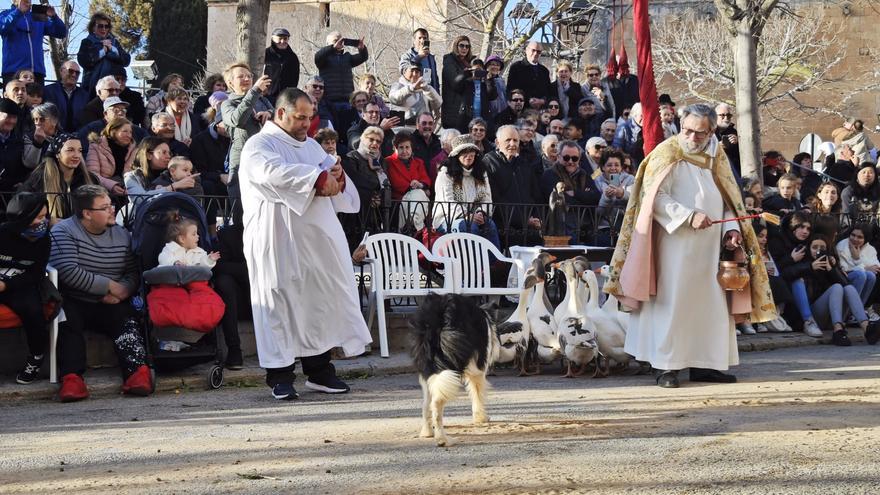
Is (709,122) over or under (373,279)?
over

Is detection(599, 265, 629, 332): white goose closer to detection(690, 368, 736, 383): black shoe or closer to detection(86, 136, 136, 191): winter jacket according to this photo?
detection(690, 368, 736, 383): black shoe

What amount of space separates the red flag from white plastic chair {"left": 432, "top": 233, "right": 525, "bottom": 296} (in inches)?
78.8

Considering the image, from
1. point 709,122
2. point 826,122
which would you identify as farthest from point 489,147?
point 826,122

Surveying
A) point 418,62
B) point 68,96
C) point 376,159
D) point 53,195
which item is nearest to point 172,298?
point 53,195

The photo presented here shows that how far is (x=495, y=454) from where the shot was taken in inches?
265

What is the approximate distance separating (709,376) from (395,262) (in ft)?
11.5

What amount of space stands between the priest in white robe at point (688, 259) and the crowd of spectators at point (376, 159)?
3333 mm

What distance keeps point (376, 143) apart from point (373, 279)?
1.88 meters

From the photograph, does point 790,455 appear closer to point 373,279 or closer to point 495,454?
point 495,454

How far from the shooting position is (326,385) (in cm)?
962

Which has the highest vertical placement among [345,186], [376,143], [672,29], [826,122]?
[672,29]

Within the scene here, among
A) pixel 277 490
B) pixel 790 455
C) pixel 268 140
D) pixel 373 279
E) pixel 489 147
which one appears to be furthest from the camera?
pixel 489 147

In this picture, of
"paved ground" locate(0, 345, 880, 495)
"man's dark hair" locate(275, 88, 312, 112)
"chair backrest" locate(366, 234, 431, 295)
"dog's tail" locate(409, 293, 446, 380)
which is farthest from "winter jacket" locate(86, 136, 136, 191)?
"dog's tail" locate(409, 293, 446, 380)

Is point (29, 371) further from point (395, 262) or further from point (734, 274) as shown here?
point (734, 274)
